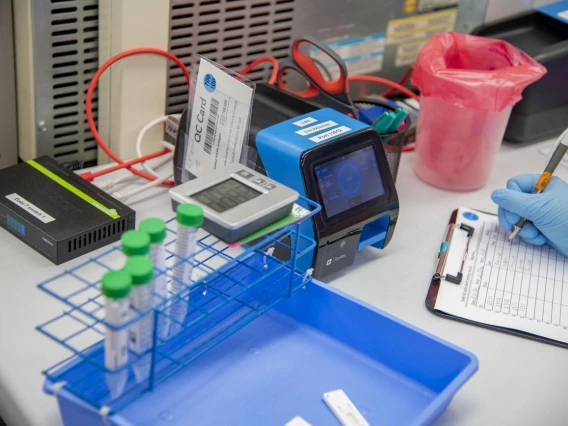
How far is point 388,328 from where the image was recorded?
0.91 m

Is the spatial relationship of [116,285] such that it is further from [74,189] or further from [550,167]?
[550,167]

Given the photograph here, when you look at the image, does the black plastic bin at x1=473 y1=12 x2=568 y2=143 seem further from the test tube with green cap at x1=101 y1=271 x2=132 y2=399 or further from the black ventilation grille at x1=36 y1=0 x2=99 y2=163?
the test tube with green cap at x1=101 y1=271 x2=132 y2=399

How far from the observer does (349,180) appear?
105cm

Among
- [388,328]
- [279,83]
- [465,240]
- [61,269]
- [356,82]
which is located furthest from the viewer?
[356,82]

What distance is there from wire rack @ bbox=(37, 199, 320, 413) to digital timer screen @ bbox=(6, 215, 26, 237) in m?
0.10

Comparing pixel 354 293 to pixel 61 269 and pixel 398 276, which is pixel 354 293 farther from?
pixel 61 269

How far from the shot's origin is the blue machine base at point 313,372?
2.74ft

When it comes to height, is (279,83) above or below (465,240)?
above

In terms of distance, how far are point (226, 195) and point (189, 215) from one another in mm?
91

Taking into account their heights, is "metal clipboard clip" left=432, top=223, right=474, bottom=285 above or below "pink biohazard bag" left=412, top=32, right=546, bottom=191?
below

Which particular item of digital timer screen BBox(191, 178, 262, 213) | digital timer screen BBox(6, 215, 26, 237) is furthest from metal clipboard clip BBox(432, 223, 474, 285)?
digital timer screen BBox(6, 215, 26, 237)

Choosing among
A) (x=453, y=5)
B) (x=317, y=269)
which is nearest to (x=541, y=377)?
(x=317, y=269)

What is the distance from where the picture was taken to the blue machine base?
835 mm

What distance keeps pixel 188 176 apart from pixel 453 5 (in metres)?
0.77
